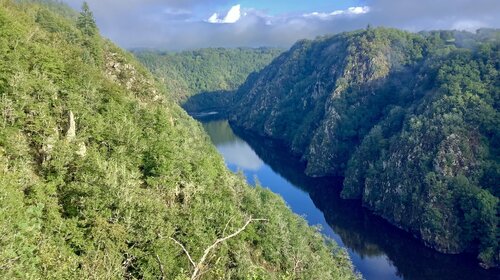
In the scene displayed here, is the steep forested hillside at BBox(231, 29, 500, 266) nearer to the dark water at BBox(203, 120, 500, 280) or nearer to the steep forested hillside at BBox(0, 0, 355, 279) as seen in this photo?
the dark water at BBox(203, 120, 500, 280)

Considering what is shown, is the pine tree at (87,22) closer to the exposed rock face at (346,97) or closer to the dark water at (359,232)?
the dark water at (359,232)

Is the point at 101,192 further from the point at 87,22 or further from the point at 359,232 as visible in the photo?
the point at 359,232

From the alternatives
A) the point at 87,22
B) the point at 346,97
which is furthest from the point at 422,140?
the point at 87,22

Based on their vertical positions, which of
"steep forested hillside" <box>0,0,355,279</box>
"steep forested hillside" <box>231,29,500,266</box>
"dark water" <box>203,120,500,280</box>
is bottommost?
"dark water" <box>203,120,500,280</box>

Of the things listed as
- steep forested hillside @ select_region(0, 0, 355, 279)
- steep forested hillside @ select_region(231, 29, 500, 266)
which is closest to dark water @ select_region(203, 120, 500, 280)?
steep forested hillside @ select_region(231, 29, 500, 266)

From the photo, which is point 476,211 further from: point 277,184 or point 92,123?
point 92,123

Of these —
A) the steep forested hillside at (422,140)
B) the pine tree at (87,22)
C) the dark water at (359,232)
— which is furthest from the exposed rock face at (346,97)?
the pine tree at (87,22)
